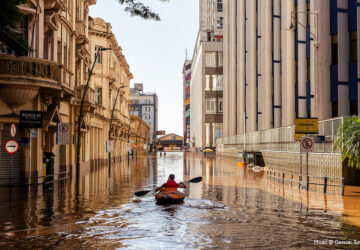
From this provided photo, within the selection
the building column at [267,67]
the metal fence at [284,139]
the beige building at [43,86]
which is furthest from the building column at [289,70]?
the beige building at [43,86]

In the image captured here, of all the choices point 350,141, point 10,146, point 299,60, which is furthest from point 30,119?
point 299,60

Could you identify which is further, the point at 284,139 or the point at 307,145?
the point at 284,139

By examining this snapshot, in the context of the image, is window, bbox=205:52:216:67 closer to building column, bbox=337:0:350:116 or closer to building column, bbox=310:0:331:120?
building column, bbox=310:0:331:120

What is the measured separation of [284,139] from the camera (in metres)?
40.5

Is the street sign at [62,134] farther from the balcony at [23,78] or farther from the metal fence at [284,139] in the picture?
the metal fence at [284,139]

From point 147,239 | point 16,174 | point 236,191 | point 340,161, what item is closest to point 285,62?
point 340,161

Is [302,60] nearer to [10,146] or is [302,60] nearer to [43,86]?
[43,86]

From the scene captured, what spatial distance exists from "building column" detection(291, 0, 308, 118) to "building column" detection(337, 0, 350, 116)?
8.90m

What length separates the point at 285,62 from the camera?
47594 mm

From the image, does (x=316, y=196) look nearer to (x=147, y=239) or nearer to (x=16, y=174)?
(x=147, y=239)

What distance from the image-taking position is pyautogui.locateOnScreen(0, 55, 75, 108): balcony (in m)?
22.8

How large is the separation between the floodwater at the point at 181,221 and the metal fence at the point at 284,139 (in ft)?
21.6

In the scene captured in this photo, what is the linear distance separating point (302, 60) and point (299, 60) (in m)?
0.30

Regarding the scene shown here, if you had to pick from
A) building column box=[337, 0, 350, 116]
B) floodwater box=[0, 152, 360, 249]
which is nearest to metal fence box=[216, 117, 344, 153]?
building column box=[337, 0, 350, 116]
